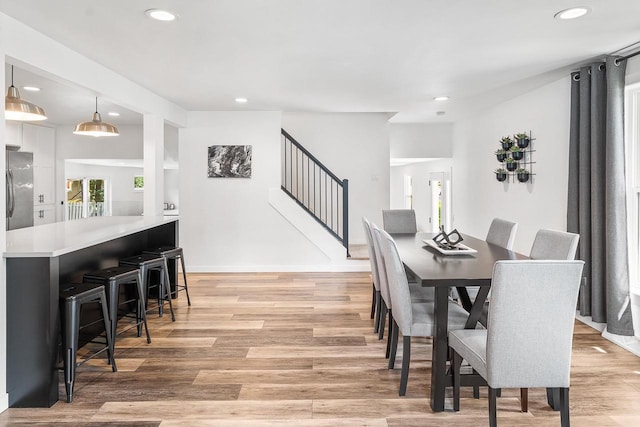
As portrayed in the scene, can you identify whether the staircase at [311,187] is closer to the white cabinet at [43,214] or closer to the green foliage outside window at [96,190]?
the white cabinet at [43,214]

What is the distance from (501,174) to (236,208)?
3.69m

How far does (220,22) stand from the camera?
308 centimetres

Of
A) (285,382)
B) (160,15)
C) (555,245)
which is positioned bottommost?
(285,382)

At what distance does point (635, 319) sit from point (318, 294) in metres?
3.07

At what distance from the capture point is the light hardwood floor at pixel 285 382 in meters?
2.52

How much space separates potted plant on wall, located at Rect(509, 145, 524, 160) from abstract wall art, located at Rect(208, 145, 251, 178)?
3558mm

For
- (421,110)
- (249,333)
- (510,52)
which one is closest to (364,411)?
(249,333)

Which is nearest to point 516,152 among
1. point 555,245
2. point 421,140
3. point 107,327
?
point 555,245

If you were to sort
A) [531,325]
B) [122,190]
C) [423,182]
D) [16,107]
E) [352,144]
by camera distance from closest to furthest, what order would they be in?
[531,325] < [16,107] < [352,144] < [423,182] < [122,190]

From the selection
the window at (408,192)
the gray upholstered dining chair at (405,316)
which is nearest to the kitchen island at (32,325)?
the gray upholstered dining chair at (405,316)

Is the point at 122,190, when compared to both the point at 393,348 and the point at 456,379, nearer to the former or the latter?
the point at 393,348

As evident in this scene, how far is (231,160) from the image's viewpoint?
21.9 ft

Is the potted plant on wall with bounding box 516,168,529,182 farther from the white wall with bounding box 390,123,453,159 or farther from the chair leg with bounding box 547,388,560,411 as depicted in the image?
the chair leg with bounding box 547,388,560,411

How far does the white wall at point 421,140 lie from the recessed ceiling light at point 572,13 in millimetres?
5284
